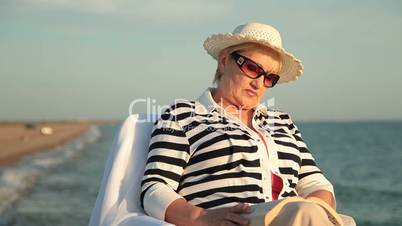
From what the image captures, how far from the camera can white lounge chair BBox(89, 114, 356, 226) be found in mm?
2828

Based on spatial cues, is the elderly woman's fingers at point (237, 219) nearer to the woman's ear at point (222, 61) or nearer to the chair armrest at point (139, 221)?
the chair armrest at point (139, 221)

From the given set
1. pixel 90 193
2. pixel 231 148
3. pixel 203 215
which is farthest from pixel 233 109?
pixel 90 193

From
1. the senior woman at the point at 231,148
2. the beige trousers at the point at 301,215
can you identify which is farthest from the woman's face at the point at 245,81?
the beige trousers at the point at 301,215

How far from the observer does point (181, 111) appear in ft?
9.84

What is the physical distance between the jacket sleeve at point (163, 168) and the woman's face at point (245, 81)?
377mm

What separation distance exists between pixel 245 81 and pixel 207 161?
472mm

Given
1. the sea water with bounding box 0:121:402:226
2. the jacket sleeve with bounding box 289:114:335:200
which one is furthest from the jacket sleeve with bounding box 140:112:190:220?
the sea water with bounding box 0:121:402:226

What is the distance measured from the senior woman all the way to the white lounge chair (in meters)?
0.11

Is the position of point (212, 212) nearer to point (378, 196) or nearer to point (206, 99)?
point (206, 99)

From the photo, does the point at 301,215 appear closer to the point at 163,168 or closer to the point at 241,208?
the point at 241,208

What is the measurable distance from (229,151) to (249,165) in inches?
4.5

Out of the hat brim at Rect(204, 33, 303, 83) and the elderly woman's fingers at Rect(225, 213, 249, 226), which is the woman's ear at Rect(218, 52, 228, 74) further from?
the elderly woman's fingers at Rect(225, 213, 249, 226)

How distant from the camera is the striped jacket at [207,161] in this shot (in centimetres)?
278

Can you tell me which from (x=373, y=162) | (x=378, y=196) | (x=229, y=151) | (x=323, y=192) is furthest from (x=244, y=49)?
(x=373, y=162)
